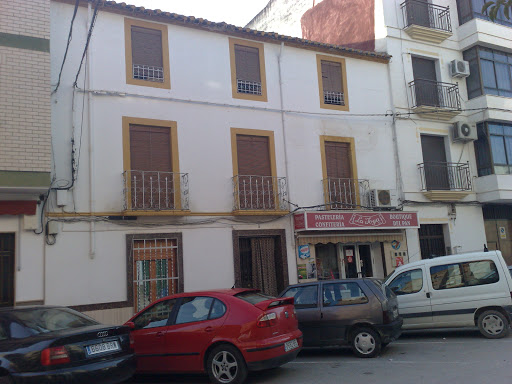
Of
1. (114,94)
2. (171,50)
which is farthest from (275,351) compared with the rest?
(171,50)

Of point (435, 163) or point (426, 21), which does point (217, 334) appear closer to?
point (435, 163)

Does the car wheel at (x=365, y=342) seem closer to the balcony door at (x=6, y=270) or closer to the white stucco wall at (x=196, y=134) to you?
the white stucco wall at (x=196, y=134)

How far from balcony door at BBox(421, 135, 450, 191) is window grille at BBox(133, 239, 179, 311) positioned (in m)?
9.04

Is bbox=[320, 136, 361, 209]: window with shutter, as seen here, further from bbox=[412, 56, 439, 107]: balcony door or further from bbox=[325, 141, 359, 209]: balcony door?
bbox=[412, 56, 439, 107]: balcony door

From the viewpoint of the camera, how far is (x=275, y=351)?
6879 mm

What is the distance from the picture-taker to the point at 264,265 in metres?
13.9

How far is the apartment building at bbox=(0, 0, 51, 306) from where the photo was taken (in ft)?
32.0

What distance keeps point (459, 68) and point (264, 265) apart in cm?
1028

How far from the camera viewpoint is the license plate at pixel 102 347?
5965 mm

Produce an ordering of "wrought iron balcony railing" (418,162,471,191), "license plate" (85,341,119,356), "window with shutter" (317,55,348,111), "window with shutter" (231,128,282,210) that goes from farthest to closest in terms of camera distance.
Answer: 1. "wrought iron balcony railing" (418,162,471,191)
2. "window with shutter" (317,55,348,111)
3. "window with shutter" (231,128,282,210)
4. "license plate" (85,341,119,356)

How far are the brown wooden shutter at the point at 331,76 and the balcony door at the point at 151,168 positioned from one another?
5.66 m

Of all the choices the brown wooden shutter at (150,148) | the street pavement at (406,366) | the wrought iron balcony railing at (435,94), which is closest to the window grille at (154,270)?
the brown wooden shutter at (150,148)

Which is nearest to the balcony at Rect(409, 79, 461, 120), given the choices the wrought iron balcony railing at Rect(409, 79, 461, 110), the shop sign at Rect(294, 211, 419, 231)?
the wrought iron balcony railing at Rect(409, 79, 461, 110)

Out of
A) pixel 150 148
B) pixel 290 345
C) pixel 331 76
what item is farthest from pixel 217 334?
pixel 331 76
